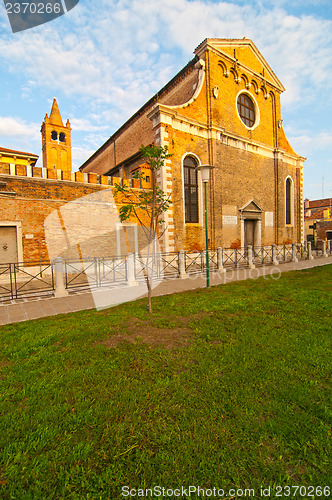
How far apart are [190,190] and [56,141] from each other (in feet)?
108

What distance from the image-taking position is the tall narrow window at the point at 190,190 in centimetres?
1446

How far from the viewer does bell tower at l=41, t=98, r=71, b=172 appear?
36.1m

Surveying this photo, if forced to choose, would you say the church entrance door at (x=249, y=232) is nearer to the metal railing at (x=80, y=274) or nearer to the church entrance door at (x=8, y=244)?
the metal railing at (x=80, y=274)

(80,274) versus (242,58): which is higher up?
(242,58)

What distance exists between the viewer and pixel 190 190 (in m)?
14.6

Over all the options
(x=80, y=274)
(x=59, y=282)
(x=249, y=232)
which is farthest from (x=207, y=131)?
(x=59, y=282)

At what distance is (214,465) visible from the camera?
1718 millimetres

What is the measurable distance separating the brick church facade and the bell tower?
20.5 meters

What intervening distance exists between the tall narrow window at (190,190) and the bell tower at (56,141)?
98.0ft

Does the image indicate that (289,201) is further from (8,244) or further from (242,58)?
(8,244)

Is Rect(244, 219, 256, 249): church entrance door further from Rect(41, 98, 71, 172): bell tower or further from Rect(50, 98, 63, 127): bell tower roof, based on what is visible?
Rect(50, 98, 63, 127): bell tower roof

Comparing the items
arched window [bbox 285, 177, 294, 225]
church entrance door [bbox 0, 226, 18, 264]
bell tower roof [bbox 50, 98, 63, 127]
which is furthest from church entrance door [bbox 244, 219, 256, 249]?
bell tower roof [bbox 50, 98, 63, 127]

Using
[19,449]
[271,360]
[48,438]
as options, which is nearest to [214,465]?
[48,438]

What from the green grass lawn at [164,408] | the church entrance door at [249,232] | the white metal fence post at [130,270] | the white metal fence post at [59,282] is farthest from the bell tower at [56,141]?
the green grass lawn at [164,408]
